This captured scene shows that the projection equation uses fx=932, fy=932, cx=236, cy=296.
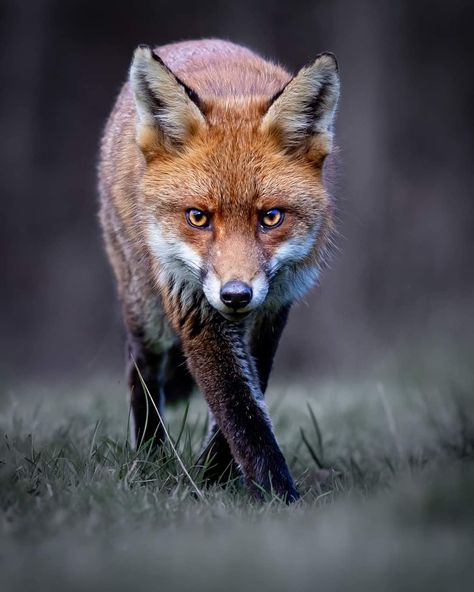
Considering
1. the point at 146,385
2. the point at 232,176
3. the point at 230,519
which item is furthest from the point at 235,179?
the point at 146,385

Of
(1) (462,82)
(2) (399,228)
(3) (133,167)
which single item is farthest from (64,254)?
(3) (133,167)

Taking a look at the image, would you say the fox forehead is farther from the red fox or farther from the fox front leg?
the fox front leg

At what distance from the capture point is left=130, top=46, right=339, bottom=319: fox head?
14.1ft

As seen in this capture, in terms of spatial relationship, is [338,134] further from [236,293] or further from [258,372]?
[236,293]

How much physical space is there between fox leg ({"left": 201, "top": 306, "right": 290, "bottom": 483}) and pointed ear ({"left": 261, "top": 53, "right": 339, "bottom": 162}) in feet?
2.99

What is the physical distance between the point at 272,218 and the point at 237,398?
88 centimetres

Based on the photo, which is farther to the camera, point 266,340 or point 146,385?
point 146,385

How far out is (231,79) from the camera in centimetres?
514

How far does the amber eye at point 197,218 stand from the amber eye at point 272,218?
264 millimetres

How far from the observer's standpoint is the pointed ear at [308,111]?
178 inches

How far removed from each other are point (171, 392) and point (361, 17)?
8.67 meters

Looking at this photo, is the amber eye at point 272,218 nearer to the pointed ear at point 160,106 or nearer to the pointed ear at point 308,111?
the pointed ear at point 308,111

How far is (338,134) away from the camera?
1186 cm

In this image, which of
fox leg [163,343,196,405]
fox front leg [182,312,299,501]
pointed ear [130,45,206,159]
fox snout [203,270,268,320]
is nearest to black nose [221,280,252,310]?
fox snout [203,270,268,320]
